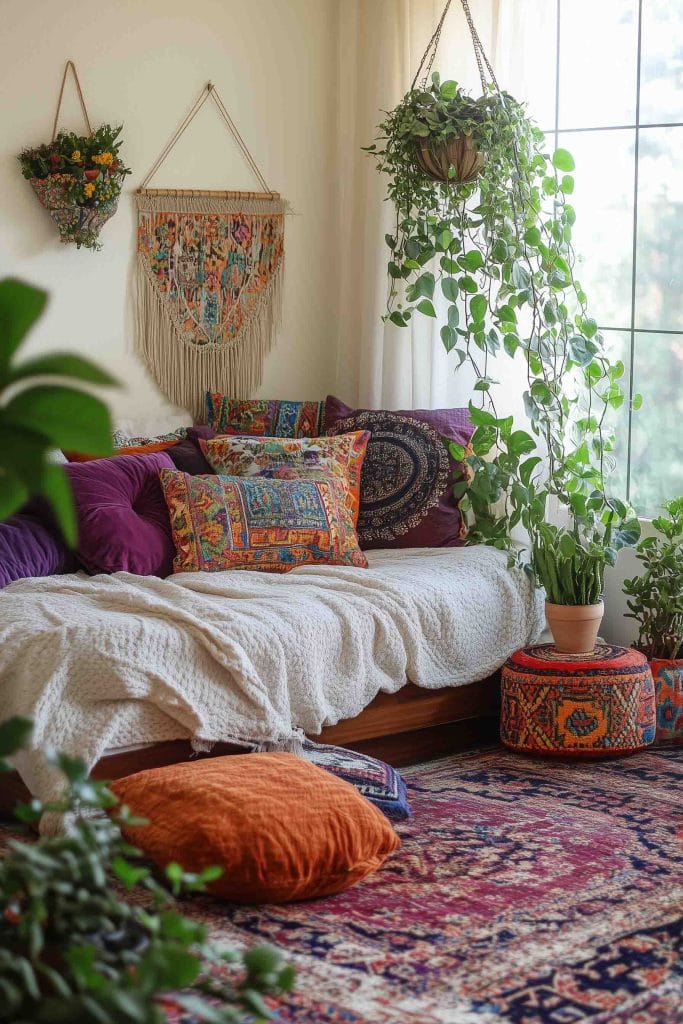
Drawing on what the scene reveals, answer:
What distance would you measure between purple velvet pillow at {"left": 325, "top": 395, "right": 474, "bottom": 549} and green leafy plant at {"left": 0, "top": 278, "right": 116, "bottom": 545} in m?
2.94

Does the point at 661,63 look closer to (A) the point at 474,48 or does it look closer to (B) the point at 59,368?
(A) the point at 474,48

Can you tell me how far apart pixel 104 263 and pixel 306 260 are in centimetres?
81

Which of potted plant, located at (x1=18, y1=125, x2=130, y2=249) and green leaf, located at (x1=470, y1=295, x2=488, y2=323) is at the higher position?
potted plant, located at (x1=18, y1=125, x2=130, y2=249)

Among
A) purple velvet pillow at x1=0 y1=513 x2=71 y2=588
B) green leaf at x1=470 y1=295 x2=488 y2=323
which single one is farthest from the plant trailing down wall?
purple velvet pillow at x1=0 y1=513 x2=71 y2=588

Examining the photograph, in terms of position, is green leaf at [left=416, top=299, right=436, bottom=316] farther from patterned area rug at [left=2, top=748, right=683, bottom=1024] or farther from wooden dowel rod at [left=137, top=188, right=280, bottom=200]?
patterned area rug at [left=2, top=748, right=683, bottom=1024]

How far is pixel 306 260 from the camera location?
4695mm

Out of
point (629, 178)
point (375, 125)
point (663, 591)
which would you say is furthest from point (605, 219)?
point (663, 591)

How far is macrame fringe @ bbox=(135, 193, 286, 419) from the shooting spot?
4.29 metres

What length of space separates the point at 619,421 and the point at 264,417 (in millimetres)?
1132

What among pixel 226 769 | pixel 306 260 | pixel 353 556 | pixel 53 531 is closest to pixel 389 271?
pixel 306 260

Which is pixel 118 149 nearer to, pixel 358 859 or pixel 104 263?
pixel 104 263

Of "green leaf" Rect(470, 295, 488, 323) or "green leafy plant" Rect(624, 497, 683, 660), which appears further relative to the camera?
"green leaf" Rect(470, 295, 488, 323)

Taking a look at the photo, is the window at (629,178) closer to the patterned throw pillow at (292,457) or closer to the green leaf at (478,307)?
the green leaf at (478,307)

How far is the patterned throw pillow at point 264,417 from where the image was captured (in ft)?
14.3
